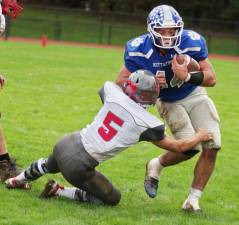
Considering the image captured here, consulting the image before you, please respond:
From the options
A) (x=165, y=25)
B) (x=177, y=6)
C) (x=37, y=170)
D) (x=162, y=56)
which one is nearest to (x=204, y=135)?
(x=162, y=56)

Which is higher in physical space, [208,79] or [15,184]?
[208,79]

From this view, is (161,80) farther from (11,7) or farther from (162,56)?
(11,7)

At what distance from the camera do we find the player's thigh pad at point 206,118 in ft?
19.1

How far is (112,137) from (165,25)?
41.3 inches

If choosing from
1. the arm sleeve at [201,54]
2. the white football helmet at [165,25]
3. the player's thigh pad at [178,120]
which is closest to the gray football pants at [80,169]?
the player's thigh pad at [178,120]

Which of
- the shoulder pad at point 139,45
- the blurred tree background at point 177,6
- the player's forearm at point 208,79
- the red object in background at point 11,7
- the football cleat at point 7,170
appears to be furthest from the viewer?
the blurred tree background at point 177,6

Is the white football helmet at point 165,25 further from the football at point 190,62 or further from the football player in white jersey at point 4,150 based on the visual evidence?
the football player in white jersey at point 4,150

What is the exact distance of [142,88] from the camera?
5.30 m

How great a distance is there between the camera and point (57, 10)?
39.2 m

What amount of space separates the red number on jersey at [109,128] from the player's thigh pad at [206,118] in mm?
888

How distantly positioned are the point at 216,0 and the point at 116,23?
8.19 metres

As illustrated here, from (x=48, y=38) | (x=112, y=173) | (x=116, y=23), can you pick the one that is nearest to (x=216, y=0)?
(x=116, y=23)

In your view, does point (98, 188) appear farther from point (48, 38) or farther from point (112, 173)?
point (48, 38)

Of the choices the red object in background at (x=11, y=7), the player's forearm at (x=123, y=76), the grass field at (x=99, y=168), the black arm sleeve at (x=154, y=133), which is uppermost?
the red object in background at (x=11, y=7)
